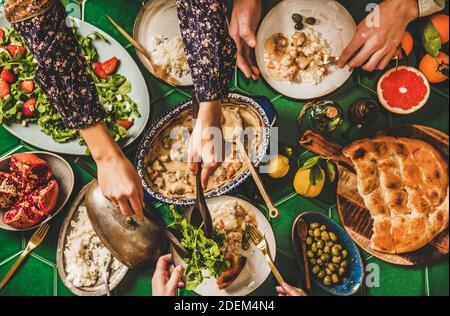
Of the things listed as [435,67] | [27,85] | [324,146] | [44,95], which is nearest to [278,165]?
[324,146]

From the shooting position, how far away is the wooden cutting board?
6.53 feet

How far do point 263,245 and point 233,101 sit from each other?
2.46 ft

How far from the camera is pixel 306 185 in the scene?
6.61ft

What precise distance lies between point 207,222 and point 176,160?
1.21ft

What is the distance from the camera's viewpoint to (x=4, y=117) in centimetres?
207

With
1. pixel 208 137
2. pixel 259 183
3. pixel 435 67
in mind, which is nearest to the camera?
pixel 208 137

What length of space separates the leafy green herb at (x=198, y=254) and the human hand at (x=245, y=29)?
0.83 metres

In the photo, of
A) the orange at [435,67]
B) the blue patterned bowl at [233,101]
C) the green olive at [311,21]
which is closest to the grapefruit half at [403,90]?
the orange at [435,67]

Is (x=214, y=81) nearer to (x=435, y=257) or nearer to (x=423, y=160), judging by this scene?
(x=423, y=160)

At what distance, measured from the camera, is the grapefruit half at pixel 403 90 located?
1.99 m

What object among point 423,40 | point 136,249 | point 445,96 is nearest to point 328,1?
point 423,40

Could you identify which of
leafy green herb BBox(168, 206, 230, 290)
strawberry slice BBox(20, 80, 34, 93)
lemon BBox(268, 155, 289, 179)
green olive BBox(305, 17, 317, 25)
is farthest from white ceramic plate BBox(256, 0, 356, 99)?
strawberry slice BBox(20, 80, 34, 93)

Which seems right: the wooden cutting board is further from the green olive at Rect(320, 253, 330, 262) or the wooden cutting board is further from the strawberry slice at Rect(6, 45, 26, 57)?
the strawberry slice at Rect(6, 45, 26, 57)

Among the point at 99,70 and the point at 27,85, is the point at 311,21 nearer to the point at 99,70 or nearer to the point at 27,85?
the point at 99,70
